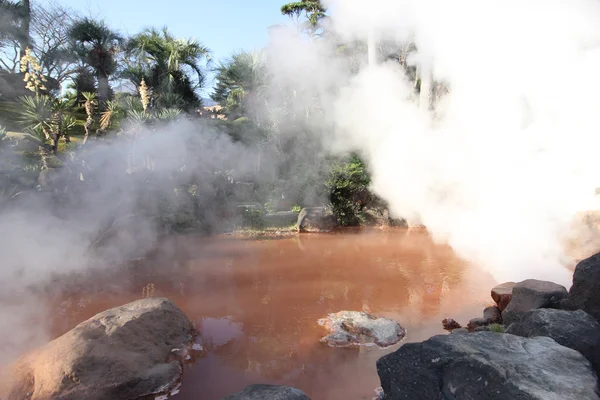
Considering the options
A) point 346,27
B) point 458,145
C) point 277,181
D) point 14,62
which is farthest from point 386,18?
point 14,62

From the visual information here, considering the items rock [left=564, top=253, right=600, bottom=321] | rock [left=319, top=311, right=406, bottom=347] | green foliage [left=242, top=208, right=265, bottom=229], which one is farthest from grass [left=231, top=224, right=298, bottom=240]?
rock [left=564, top=253, right=600, bottom=321]

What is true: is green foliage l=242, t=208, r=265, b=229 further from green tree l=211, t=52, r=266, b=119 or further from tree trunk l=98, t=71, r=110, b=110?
tree trunk l=98, t=71, r=110, b=110

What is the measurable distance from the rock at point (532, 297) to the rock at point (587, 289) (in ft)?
2.02

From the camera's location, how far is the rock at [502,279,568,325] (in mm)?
4289

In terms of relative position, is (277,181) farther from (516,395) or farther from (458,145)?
(516,395)

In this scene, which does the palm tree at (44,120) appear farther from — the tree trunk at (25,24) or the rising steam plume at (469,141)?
the tree trunk at (25,24)

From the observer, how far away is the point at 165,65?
1698cm

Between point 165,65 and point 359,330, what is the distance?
51.0 ft

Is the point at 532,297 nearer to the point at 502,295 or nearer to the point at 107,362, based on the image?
the point at 502,295

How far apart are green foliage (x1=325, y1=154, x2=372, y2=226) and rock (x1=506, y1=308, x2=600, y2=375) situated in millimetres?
9777

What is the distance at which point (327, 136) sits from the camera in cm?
1395

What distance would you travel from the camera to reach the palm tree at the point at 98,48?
1656 centimetres

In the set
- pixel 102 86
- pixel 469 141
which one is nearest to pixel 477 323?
pixel 469 141

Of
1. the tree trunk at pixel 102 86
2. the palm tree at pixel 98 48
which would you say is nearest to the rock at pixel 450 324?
the palm tree at pixel 98 48
